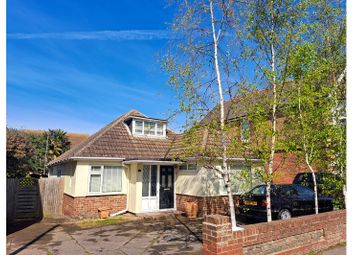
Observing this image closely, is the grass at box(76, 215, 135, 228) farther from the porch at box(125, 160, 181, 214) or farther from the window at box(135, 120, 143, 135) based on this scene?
the window at box(135, 120, 143, 135)

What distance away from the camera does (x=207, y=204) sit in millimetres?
13750

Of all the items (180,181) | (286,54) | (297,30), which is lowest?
(180,181)

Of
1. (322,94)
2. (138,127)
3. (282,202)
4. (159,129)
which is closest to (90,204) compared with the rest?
(138,127)

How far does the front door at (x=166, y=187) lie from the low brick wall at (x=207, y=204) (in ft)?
1.78

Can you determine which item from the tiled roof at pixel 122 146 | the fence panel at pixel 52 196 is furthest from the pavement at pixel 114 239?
the tiled roof at pixel 122 146

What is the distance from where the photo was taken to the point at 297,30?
7.46 metres

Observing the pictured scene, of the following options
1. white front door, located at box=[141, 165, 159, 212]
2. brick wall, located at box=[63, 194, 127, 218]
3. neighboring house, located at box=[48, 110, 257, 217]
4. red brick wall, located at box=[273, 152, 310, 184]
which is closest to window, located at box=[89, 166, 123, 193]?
neighboring house, located at box=[48, 110, 257, 217]

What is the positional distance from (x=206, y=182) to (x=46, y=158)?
1053 inches

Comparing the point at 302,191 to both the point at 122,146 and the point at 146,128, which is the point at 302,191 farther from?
the point at 146,128

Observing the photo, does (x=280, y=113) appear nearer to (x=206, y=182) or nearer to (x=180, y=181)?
(x=206, y=182)

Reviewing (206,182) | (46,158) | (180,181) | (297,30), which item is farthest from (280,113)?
(46,158)

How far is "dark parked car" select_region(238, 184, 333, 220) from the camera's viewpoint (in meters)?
10.7

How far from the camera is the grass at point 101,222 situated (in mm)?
11965
